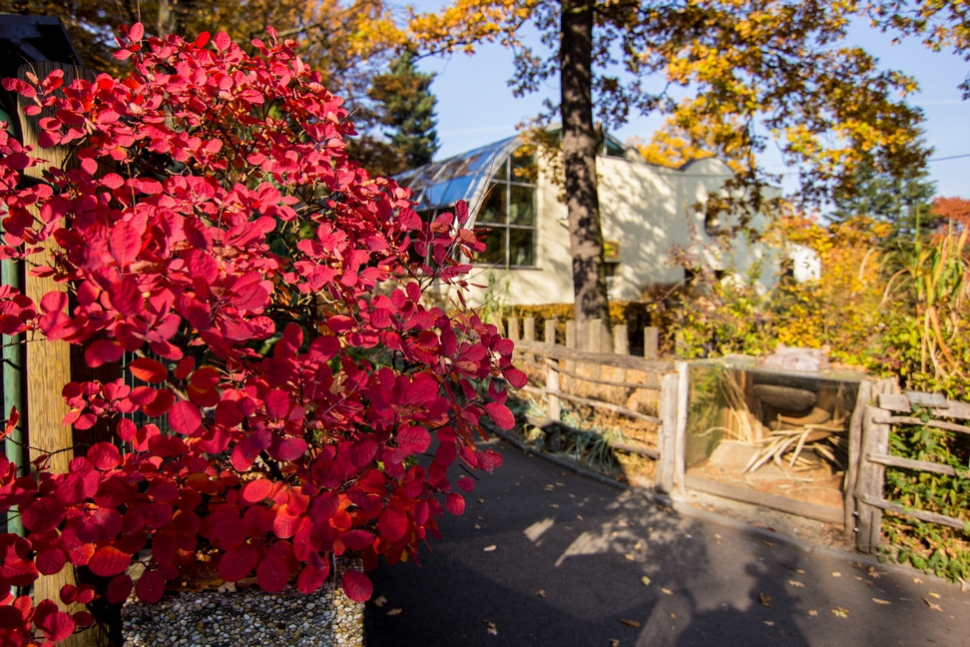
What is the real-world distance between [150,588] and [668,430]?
16.6 ft

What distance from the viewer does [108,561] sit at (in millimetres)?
1603

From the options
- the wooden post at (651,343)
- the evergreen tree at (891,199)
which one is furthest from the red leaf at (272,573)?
the evergreen tree at (891,199)

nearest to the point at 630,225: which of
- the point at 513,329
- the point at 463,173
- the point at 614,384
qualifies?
the point at 463,173

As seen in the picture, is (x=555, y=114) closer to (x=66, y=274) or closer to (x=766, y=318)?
(x=766, y=318)

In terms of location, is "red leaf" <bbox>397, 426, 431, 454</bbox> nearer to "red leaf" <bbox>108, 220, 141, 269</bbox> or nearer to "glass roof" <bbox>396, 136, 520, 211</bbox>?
"red leaf" <bbox>108, 220, 141, 269</bbox>

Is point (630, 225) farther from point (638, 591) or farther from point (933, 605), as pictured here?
point (638, 591)

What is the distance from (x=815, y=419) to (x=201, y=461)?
6040 mm

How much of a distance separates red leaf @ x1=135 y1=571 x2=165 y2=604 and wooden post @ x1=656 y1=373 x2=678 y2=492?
4996mm

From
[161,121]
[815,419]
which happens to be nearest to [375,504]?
[161,121]

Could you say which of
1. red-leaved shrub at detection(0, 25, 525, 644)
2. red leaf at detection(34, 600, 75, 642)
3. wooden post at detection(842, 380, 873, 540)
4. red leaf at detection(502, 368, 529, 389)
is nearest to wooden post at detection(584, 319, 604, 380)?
wooden post at detection(842, 380, 873, 540)

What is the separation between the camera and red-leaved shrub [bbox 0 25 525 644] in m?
1.38

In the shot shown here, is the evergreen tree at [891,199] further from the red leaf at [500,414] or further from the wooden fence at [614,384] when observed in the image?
the red leaf at [500,414]

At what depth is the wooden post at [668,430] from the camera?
5977 mm

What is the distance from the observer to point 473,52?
981cm
